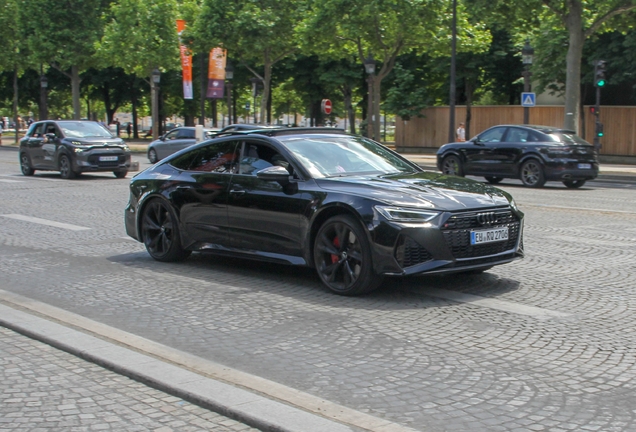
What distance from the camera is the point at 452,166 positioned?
23.6m

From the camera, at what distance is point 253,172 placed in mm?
8516

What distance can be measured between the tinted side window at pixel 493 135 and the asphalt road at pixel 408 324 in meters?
11.2

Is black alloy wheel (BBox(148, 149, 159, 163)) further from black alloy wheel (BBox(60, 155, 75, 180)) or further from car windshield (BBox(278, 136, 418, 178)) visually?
car windshield (BBox(278, 136, 418, 178))

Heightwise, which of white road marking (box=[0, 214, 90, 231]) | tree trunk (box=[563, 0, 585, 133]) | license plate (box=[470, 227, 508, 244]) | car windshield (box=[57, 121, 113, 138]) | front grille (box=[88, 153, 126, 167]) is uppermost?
tree trunk (box=[563, 0, 585, 133])

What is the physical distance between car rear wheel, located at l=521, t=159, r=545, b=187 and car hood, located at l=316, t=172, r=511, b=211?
13456 millimetres

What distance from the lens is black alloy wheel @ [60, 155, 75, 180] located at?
23.7 meters

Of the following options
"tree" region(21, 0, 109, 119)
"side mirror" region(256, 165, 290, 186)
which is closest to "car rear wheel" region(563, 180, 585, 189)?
"side mirror" region(256, 165, 290, 186)

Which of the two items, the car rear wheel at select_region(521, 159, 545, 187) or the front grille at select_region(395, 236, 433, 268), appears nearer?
the front grille at select_region(395, 236, 433, 268)

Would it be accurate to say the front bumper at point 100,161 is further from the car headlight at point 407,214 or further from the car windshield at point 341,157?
the car headlight at point 407,214

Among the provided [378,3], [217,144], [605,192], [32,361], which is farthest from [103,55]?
[32,361]

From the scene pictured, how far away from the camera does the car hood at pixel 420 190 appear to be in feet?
23.7

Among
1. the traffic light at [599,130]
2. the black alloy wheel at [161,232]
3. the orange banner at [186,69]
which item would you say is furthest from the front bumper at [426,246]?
the orange banner at [186,69]

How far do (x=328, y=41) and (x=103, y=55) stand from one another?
18.6 metres

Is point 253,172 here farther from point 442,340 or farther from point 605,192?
point 605,192
